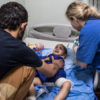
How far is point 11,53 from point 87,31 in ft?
2.48

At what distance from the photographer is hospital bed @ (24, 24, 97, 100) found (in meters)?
1.72

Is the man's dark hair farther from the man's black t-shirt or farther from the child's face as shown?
the child's face

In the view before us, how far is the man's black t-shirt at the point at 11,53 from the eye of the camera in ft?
3.84

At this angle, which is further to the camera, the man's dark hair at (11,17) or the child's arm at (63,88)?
the child's arm at (63,88)

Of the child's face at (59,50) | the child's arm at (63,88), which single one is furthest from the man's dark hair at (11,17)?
the child's face at (59,50)

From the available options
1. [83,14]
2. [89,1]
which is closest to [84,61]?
[83,14]

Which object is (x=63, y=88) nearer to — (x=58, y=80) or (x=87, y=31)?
(x=58, y=80)

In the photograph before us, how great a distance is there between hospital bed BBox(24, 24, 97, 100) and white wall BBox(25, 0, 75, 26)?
1.36 ft

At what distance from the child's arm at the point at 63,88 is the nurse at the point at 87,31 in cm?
24

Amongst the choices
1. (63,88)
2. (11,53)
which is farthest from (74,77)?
(11,53)

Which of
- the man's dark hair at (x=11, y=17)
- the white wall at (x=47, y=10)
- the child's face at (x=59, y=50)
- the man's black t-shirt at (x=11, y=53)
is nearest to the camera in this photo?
the man's black t-shirt at (x=11, y=53)

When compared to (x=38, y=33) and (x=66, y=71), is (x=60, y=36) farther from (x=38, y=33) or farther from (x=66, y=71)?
(x=66, y=71)

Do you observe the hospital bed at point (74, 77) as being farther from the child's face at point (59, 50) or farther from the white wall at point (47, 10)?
the white wall at point (47, 10)

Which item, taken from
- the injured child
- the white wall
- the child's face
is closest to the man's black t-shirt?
the injured child
